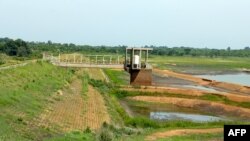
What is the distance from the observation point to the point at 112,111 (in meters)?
34.2

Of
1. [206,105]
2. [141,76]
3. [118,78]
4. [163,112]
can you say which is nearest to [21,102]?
[163,112]

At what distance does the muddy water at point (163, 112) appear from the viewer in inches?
1422

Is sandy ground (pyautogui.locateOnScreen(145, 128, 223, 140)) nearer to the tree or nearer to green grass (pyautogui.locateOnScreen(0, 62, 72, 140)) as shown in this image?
green grass (pyautogui.locateOnScreen(0, 62, 72, 140))

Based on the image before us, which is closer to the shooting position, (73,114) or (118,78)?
(73,114)

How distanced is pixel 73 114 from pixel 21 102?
4.13m

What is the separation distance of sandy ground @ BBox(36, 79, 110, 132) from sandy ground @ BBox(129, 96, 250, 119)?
8.77 meters

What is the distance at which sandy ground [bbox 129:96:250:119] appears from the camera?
3934cm

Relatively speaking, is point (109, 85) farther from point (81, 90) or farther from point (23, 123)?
point (23, 123)

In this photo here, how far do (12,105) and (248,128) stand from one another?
18.7 m

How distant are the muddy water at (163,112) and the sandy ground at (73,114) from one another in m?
3.76

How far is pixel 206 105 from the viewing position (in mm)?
43719

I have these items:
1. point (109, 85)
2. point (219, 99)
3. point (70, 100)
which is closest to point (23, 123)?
point (70, 100)
